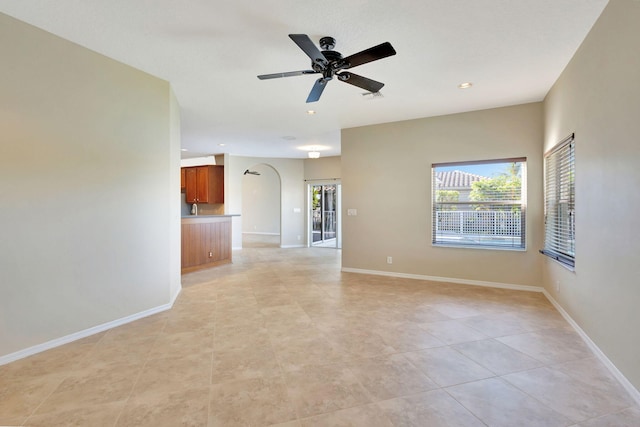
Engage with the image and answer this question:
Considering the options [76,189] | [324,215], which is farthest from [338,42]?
[324,215]

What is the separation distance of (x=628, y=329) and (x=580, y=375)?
0.47 m

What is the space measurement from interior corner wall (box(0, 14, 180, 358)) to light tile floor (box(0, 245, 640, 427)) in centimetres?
36

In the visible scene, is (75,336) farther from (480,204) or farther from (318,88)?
(480,204)

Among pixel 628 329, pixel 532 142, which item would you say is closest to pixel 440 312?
pixel 628 329

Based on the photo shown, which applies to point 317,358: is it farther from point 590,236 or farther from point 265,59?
point 265,59

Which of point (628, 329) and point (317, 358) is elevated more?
point (628, 329)

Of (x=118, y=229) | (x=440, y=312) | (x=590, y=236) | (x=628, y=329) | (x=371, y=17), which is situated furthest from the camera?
(x=440, y=312)

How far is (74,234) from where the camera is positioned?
2918 mm

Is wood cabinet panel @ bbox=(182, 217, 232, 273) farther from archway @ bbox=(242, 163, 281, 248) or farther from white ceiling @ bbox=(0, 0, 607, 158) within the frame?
archway @ bbox=(242, 163, 281, 248)

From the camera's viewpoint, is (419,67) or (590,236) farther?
(419,67)

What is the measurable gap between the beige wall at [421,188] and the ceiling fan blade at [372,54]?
304cm

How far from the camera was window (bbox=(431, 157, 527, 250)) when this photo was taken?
4.65 meters

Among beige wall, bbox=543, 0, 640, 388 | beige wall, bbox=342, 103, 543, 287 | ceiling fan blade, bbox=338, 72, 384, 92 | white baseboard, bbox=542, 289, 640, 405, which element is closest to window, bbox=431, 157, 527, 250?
beige wall, bbox=342, 103, 543, 287

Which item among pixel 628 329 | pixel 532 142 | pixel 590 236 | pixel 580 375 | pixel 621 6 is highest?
pixel 621 6
